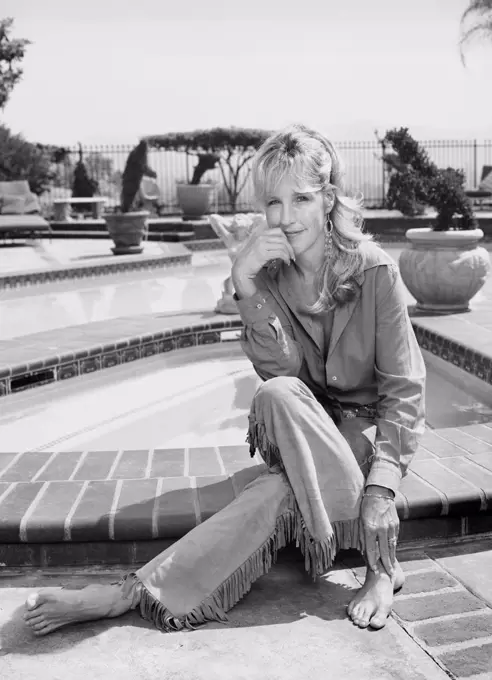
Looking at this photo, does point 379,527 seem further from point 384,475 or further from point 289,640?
point 289,640

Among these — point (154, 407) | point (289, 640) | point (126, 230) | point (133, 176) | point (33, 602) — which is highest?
point (133, 176)

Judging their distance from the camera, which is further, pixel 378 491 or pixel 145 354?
pixel 145 354

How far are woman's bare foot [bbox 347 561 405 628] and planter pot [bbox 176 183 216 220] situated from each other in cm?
1498

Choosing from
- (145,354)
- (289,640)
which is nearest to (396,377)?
(289,640)

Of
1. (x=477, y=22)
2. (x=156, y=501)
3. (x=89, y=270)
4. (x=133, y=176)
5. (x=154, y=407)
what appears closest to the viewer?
(x=156, y=501)

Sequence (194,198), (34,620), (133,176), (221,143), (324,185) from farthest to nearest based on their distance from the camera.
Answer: (221,143)
(194,198)
(133,176)
(324,185)
(34,620)

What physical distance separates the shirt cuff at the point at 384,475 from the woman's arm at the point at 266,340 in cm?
35

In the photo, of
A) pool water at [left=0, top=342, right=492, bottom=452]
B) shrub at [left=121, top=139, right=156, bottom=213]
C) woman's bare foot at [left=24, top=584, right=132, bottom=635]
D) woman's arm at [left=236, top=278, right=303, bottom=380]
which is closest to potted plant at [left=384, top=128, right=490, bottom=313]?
pool water at [left=0, top=342, right=492, bottom=452]

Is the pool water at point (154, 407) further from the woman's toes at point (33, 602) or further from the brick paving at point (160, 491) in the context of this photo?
the woman's toes at point (33, 602)

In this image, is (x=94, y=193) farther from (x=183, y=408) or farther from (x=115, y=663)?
(x=115, y=663)

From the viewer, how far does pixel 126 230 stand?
11906 mm

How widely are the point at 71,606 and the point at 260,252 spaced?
3.16 ft

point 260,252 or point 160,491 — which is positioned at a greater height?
point 260,252

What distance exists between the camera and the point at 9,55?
64.9 feet
